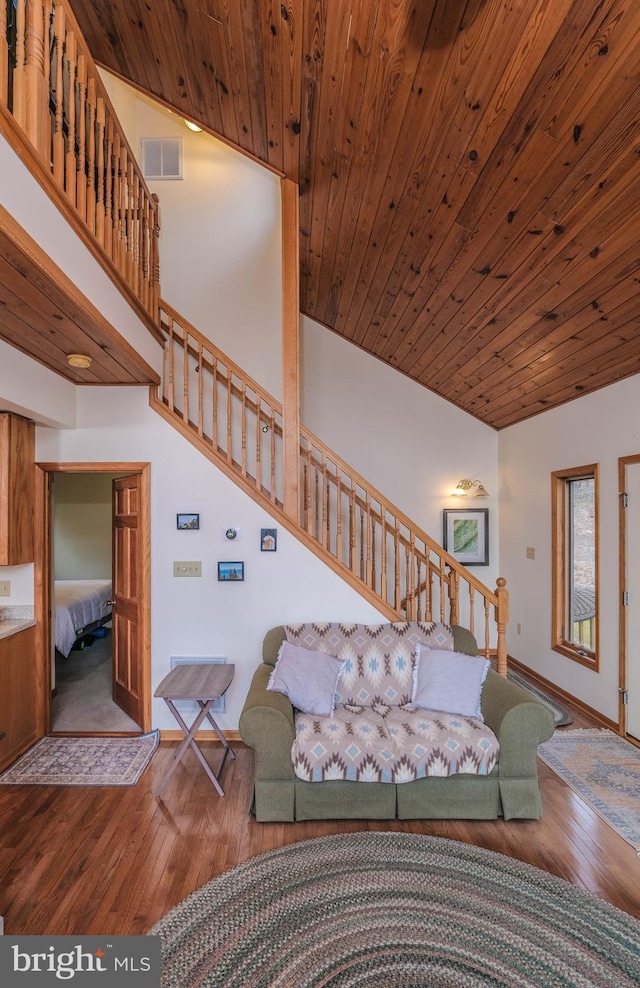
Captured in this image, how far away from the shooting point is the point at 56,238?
1959 millimetres

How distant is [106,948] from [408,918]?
3.71ft

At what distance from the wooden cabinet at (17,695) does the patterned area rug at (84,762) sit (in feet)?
0.30

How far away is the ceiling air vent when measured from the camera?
185 inches

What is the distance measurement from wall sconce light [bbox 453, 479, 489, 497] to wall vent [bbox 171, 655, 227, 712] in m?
3.33

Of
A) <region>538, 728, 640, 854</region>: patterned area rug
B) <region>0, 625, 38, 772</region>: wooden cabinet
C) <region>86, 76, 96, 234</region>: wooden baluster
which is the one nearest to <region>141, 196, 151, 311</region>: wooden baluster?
<region>86, 76, 96, 234</region>: wooden baluster

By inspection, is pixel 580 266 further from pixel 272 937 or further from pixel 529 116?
pixel 272 937

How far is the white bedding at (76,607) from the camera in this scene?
5.05m

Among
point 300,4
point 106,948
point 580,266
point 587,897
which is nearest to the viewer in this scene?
point 106,948

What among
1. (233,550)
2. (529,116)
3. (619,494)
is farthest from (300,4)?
(619,494)

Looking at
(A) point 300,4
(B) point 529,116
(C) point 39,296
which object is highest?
(A) point 300,4

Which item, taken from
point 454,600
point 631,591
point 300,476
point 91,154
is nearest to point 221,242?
point 91,154

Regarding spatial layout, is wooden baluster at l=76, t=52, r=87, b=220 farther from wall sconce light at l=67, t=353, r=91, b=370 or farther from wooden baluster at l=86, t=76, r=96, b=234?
wall sconce light at l=67, t=353, r=91, b=370

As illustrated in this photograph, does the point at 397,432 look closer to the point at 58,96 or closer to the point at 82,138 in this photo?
the point at 82,138

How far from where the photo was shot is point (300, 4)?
7.44 ft
